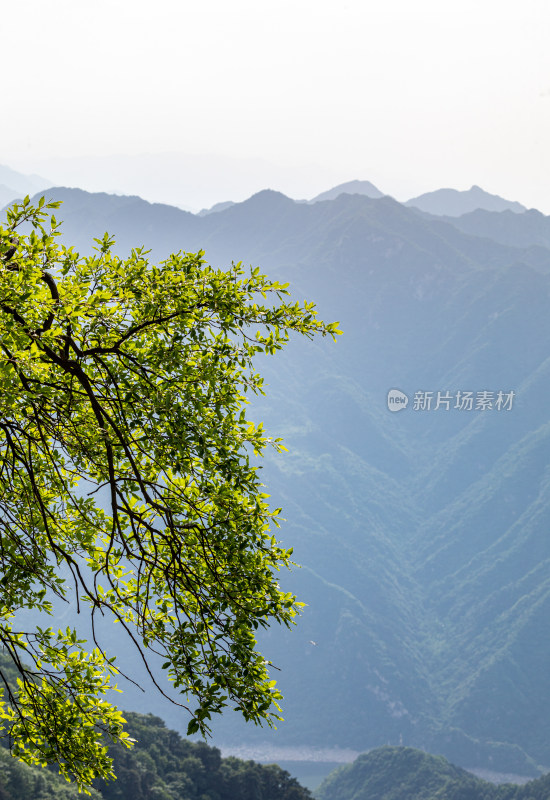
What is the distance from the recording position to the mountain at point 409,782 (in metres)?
56.7

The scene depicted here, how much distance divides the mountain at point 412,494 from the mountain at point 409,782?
3081cm

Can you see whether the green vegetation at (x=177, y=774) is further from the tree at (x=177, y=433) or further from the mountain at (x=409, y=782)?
the mountain at (x=409, y=782)

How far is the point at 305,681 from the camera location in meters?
112

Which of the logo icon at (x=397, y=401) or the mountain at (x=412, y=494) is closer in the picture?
the mountain at (x=412, y=494)

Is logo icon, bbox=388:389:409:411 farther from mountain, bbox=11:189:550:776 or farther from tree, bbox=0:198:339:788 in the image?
tree, bbox=0:198:339:788

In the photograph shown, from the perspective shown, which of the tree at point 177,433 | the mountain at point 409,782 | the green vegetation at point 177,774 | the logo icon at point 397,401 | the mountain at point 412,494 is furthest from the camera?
the logo icon at point 397,401

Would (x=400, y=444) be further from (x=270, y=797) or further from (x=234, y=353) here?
(x=234, y=353)

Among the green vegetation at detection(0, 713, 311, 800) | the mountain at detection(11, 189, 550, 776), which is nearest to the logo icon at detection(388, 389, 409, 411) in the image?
the mountain at detection(11, 189, 550, 776)

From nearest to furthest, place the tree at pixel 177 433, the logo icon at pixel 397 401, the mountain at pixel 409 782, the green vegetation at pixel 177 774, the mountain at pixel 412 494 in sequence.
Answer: the tree at pixel 177 433, the green vegetation at pixel 177 774, the mountain at pixel 409 782, the mountain at pixel 412 494, the logo icon at pixel 397 401

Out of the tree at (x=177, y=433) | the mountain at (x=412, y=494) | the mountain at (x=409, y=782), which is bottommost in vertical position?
the mountain at (x=409, y=782)

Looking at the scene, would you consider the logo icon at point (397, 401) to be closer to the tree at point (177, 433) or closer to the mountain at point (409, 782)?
the mountain at point (409, 782)

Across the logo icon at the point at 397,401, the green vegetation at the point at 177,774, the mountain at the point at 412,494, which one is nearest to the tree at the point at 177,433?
the green vegetation at the point at 177,774

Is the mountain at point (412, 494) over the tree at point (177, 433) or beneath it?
over

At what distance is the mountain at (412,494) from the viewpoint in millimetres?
109562
